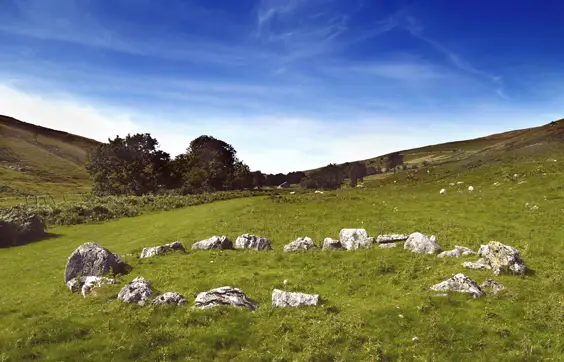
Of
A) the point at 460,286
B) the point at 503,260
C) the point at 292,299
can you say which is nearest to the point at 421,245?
the point at 503,260

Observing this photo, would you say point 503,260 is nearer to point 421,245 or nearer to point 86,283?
point 421,245

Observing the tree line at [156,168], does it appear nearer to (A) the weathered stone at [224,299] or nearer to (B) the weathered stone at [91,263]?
(B) the weathered stone at [91,263]

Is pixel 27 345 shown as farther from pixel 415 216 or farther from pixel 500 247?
pixel 415 216

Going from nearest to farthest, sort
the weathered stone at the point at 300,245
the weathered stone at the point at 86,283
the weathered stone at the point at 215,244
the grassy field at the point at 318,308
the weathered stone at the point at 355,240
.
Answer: the grassy field at the point at 318,308 < the weathered stone at the point at 86,283 < the weathered stone at the point at 355,240 < the weathered stone at the point at 300,245 < the weathered stone at the point at 215,244

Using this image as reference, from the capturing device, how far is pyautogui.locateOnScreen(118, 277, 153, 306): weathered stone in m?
21.3

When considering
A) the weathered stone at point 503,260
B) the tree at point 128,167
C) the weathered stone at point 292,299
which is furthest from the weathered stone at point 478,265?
the tree at point 128,167

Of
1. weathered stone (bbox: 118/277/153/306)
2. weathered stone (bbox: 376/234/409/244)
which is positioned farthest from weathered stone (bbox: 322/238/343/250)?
weathered stone (bbox: 118/277/153/306)

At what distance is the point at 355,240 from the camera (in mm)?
31344

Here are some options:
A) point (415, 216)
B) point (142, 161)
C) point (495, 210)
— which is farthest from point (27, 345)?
point (142, 161)

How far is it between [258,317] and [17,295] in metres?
18.5

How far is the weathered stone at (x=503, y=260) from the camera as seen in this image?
→ 22.7 metres

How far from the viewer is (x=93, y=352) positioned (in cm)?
1642

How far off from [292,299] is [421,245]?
13.0 meters

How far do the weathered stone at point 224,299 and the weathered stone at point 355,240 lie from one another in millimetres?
12595
